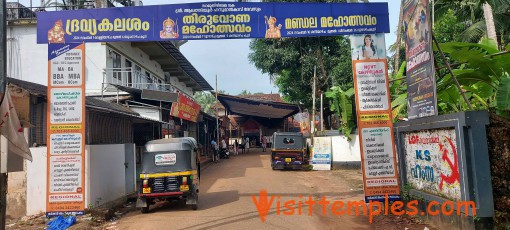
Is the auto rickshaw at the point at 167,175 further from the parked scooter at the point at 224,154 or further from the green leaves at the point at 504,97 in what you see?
the parked scooter at the point at 224,154

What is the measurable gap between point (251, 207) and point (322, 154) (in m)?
10.8

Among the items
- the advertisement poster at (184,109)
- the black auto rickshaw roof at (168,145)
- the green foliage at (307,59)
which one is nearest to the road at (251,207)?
the black auto rickshaw roof at (168,145)

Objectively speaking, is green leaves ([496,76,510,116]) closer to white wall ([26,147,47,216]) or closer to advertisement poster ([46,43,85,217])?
advertisement poster ([46,43,85,217])

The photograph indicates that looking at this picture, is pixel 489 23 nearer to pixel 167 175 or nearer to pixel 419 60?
pixel 419 60

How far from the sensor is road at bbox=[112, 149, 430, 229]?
28.5ft

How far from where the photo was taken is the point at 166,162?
10906 millimetres

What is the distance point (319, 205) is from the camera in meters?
10.9

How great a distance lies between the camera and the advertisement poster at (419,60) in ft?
24.2

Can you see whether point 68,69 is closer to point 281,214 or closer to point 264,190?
point 281,214

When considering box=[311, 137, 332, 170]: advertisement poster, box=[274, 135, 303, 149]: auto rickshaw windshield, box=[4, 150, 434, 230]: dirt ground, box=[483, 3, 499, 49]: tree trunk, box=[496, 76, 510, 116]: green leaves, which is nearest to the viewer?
box=[496, 76, 510, 116]: green leaves

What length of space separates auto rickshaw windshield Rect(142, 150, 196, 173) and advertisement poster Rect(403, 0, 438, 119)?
238 inches

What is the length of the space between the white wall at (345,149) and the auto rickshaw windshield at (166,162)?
36.5 ft

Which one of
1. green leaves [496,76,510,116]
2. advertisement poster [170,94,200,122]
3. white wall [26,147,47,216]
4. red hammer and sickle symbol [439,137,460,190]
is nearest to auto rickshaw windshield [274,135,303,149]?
advertisement poster [170,94,200,122]

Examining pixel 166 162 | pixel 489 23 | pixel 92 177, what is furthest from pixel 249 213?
pixel 489 23
